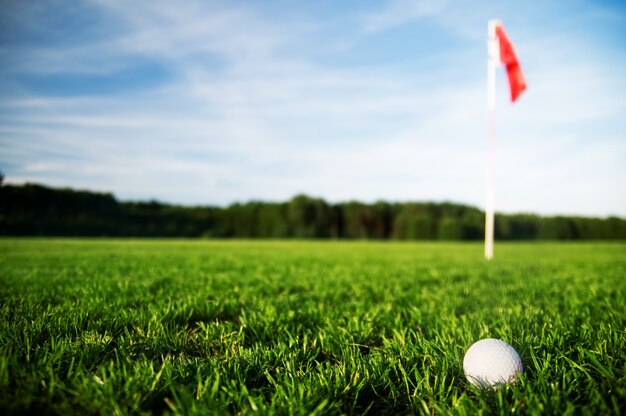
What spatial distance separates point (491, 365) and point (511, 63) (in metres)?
11.4

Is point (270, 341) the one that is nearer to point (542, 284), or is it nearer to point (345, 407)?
point (345, 407)

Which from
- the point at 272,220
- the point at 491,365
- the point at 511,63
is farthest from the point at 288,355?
the point at 272,220

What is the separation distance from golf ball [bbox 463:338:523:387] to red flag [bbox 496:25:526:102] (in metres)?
10.8

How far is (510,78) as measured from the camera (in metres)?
10.7

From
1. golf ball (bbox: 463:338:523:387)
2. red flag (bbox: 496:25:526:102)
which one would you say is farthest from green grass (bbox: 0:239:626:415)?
red flag (bbox: 496:25:526:102)

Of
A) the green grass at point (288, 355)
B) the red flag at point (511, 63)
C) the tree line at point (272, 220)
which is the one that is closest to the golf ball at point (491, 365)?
the green grass at point (288, 355)

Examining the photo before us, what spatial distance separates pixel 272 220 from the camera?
8212 cm

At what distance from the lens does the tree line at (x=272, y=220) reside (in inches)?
2023

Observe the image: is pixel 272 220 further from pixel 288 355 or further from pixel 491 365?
pixel 491 365

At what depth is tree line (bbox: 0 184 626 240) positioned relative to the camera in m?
51.4

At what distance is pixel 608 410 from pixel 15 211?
63.7 m

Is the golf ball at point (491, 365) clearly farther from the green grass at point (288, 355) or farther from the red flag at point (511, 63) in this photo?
the red flag at point (511, 63)

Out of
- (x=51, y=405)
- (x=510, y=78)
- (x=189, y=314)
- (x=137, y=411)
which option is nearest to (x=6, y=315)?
(x=189, y=314)

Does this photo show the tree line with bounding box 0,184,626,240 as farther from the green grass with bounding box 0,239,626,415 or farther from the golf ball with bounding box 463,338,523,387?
the golf ball with bounding box 463,338,523,387
